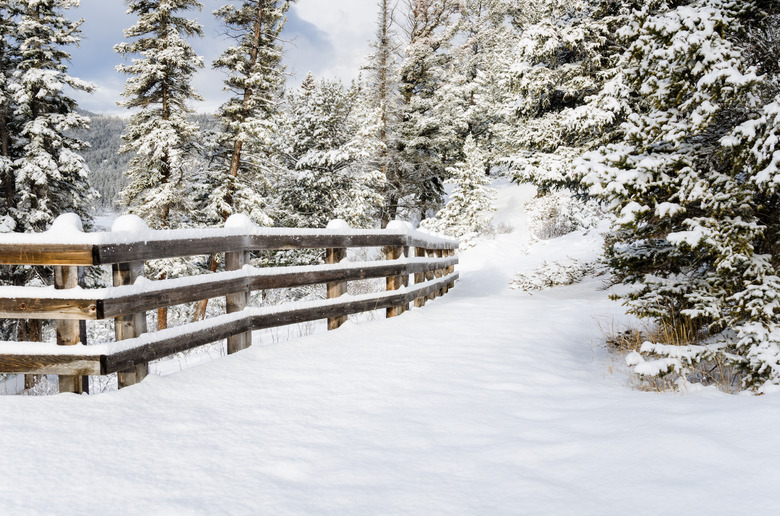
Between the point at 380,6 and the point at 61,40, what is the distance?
15675mm

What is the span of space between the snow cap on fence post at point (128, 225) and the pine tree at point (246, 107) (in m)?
14.5

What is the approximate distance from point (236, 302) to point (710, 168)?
4684 mm

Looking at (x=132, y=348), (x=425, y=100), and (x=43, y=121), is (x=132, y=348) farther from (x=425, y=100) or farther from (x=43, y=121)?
(x=425, y=100)

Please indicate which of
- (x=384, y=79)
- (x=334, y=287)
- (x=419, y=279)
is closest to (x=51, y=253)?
(x=334, y=287)

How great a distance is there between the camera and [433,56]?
94.0 ft

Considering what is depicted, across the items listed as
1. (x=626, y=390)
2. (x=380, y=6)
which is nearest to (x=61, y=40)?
(x=380, y=6)

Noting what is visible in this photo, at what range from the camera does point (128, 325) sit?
3.62m

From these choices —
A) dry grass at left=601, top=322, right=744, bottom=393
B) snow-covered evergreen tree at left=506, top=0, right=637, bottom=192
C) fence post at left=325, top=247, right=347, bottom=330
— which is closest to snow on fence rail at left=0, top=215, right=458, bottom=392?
fence post at left=325, top=247, right=347, bottom=330

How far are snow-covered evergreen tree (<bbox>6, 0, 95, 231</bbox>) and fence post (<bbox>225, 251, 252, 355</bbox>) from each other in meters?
14.4

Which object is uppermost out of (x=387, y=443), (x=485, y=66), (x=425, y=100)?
(x=485, y=66)

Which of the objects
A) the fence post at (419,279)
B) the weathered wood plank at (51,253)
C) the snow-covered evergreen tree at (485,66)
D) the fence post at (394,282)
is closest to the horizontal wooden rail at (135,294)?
the weathered wood plank at (51,253)

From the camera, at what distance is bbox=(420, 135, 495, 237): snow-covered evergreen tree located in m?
27.2

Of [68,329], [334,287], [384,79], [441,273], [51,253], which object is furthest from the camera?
[384,79]

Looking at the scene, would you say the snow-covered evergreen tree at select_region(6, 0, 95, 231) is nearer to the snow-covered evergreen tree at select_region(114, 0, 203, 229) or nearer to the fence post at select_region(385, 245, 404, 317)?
the snow-covered evergreen tree at select_region(114, 0, 203, 229)
